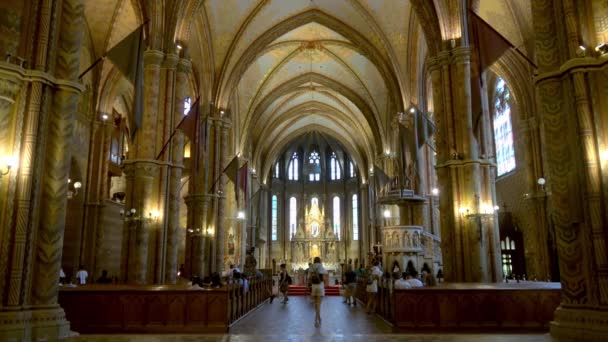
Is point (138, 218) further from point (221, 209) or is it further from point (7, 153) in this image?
point (221, 209)

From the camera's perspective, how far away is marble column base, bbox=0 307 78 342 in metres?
6.41

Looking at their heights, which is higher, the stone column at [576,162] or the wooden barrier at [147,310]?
the stone column at [576,162]

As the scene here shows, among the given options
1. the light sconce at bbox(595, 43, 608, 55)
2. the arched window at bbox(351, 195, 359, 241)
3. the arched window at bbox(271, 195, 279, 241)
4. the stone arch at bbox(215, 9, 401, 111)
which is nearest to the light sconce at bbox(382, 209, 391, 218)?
the stone arch at bbox(215, 9, 401, 111)

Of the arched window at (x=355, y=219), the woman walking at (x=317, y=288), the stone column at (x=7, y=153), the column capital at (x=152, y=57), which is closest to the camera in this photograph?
the stone column at (x=7, y=153)

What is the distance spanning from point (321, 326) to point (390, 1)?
16380mm

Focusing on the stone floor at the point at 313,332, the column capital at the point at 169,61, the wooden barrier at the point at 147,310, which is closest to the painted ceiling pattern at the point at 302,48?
the column capital at the point at 169,61

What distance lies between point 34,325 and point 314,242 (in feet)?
127

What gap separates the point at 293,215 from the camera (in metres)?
48.6

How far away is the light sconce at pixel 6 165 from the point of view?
6734 millimetres

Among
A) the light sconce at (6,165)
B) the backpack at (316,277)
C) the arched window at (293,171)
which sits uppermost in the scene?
the arched window at (293,171)

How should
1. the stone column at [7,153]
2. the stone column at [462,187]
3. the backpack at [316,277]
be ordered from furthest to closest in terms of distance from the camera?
the stone column at [462,187], the backpack at [316,277], the stone column at [7,153]

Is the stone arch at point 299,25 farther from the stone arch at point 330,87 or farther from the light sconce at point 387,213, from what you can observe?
the stone arch at point 330,87

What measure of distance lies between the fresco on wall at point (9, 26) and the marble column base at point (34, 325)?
3735 mm

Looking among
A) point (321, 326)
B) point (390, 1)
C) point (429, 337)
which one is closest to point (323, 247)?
point (390, 1)
